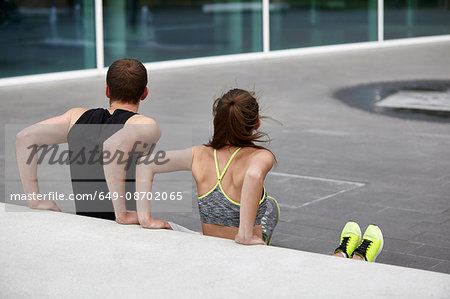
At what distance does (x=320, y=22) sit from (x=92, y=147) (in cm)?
1419

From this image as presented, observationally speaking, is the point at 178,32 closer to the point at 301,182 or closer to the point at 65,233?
the point at 301,182

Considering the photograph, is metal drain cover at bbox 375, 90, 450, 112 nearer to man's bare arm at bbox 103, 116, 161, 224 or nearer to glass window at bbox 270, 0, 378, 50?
glass window at bbox 270, 0, 378, 50

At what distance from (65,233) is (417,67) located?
11.9m

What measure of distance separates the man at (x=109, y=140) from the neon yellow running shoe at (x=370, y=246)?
0.95 metres

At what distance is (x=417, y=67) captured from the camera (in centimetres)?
1476

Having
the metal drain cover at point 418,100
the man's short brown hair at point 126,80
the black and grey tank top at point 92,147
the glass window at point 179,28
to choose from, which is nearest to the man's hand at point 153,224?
the black and grey tank top at point 92,147

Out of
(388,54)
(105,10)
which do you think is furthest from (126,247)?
(388,54)

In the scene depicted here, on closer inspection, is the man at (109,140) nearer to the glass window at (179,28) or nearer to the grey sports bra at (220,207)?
the grey sports bra at (220,207)

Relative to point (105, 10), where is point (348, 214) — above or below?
below

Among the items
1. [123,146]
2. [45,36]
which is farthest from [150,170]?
[45,36]

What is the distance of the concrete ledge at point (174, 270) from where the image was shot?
3141 mm

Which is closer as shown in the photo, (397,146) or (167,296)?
(167,296)

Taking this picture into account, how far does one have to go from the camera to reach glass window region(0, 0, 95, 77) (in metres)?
13.0

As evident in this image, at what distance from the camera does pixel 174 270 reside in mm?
3365
